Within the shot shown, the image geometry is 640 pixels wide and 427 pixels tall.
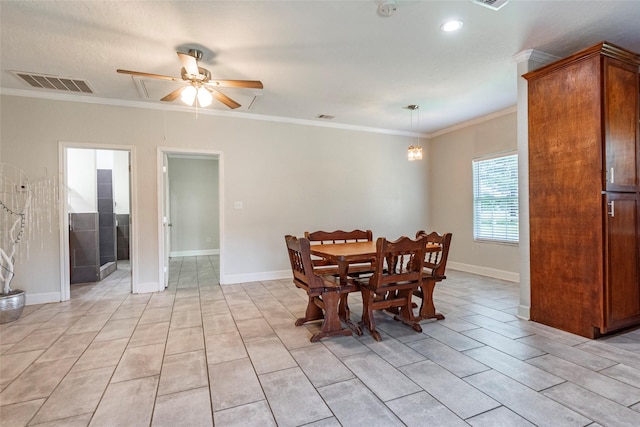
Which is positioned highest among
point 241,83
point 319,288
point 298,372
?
point 241,83

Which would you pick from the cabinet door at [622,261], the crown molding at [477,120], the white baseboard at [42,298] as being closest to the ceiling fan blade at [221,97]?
the white baseboard at [42,298]

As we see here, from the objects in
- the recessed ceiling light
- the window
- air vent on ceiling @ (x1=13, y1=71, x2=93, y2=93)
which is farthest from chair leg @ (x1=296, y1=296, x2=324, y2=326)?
air vent on ceiling @ (x1=13, y1=71, x2=93, y2=93)

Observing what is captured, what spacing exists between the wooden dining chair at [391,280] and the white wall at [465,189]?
2746 millimetres

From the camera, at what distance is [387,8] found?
88.7 inches

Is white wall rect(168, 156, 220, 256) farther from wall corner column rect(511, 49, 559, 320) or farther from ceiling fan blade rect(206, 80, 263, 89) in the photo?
wall corner column rect(511, 49, 559, 320)

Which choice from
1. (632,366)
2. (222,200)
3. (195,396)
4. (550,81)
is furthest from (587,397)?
(222,200)

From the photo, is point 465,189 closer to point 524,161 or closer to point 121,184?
point 524,161

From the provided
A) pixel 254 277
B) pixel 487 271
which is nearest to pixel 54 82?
pixel 254 277

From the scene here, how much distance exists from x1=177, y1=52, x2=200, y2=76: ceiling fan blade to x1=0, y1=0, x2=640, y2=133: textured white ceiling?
241 millimetres

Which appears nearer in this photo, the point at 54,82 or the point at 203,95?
the point at 203,95

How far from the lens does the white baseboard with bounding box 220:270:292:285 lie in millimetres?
4723

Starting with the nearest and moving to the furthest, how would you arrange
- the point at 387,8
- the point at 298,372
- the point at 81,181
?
the point at 298,372 < the point at 387,8 < the point at 81,181

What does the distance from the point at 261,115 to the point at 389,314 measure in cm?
352

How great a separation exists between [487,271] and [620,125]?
3023 millimetres
